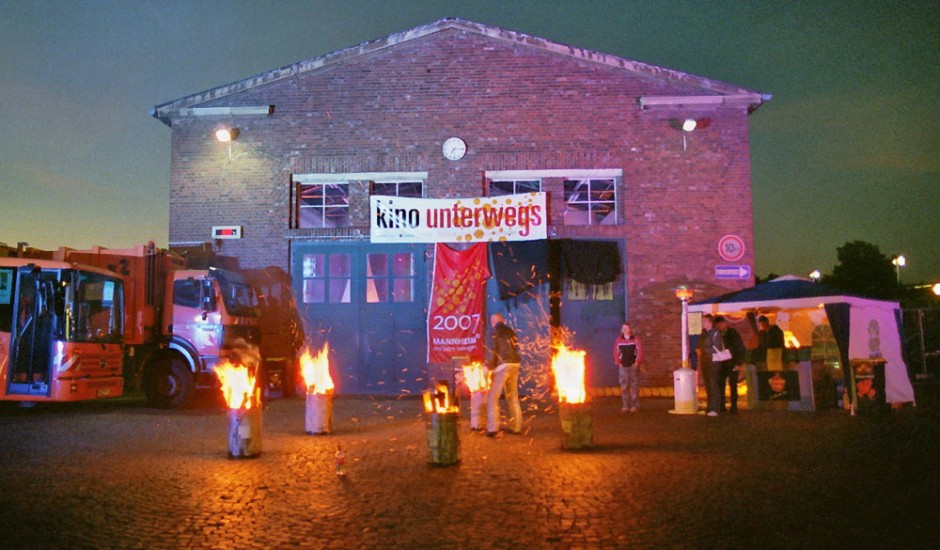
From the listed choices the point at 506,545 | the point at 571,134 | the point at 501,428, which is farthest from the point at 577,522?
the point at 571,134

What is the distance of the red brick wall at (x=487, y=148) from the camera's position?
1969 cm

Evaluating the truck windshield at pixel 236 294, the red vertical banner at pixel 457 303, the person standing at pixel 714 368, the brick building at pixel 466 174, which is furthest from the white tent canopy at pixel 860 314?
the truck windshield at pixel 236 294

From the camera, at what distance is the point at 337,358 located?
20.0 meters

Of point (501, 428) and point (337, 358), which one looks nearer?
point (501, 428)

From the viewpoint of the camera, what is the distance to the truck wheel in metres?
16.9

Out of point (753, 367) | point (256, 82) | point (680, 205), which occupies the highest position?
point (256, 82)

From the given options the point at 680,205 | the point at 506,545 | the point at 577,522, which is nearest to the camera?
the point at 506,545

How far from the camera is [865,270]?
57.2m

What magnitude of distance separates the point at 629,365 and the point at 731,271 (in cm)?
555

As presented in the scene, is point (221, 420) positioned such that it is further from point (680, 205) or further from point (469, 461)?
point (680, 205)

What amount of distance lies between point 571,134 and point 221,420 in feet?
35.3

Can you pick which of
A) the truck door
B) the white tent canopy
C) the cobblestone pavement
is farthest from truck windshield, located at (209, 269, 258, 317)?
the white tent canopy

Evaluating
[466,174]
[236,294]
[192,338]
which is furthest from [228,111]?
[192,338]

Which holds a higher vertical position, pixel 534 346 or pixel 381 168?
pixel 381 168
